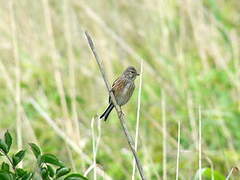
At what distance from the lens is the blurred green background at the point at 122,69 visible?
136 inches

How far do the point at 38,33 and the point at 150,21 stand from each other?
943mm

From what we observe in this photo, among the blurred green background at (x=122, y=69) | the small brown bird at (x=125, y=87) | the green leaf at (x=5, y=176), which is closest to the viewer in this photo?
the green leaf at (x=5, y=176)

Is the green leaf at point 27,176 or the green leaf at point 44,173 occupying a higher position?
the green leaf at point 44,173

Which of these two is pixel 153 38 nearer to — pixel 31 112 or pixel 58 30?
pixel 58 30

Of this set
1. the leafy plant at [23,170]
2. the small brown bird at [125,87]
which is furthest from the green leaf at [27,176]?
the small brown bird at [125,87]

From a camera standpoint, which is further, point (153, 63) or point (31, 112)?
point (153, 63)

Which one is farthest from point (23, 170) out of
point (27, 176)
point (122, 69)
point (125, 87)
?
point (122, 69)

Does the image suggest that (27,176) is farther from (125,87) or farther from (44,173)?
(125,87)

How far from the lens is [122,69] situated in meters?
4.18

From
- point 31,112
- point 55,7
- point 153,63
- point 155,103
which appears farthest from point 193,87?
point 55,7

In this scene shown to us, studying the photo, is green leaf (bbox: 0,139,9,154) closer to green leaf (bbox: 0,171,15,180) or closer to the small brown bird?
green leaf (bbox: 0,171,15,180)

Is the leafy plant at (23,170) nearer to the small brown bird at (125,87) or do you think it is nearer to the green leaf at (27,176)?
the green leaf at (27,176)

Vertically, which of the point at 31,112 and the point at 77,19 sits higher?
the point at 77,19

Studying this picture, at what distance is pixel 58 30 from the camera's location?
4598mm
